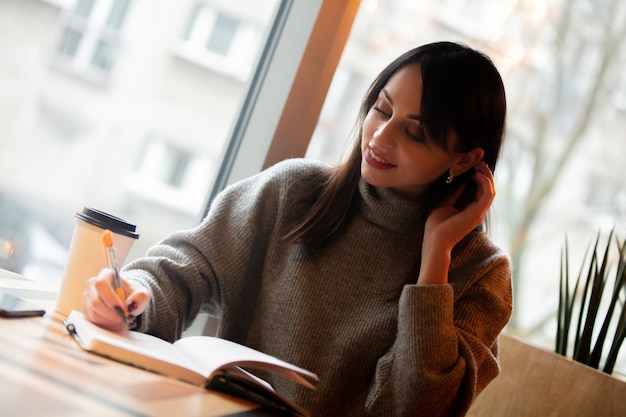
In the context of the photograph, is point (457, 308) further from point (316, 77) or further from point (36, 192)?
point (36, 192)

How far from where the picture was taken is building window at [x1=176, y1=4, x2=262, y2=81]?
5.66ft

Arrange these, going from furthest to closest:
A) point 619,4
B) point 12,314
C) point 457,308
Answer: point 619,4 → point 457,308 → point 12,314

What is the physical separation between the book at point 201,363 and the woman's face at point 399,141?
0.51m

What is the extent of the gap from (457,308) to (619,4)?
174 cm

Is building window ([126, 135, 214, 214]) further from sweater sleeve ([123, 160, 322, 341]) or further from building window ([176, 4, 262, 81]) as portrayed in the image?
sweater sleeve ([123, 160, 322, 341])

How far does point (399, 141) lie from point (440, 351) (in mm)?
407

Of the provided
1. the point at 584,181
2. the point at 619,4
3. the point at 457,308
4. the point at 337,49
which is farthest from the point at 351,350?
the point at 619,4

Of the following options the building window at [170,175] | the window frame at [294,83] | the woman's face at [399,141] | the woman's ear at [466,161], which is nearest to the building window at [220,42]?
the window frame at [294,83]

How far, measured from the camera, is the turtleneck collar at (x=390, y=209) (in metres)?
1.45

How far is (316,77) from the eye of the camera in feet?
5.67

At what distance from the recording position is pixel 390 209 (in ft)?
4.76

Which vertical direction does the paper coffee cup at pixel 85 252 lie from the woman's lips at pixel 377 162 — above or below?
below

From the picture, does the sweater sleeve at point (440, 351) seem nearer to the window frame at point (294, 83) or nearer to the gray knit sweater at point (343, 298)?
the gray knit sweater at point (343, 298)

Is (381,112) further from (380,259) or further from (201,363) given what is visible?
(201,363)
